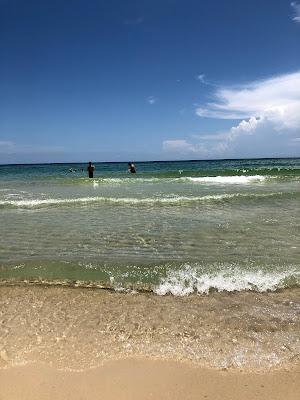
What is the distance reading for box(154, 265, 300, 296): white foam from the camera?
19.8 feet

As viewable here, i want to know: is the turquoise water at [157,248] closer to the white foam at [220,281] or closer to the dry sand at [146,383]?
the white foam at [220,281]

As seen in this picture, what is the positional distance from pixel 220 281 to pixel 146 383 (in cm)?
293

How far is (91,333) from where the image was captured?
4.64 m

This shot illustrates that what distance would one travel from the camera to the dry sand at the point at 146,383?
3.49 metres

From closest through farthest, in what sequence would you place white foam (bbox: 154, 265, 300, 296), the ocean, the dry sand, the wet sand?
1. the dry sand
2. the wet sand
3. the ocean
4. white foam (bbox: 154, 265, 300, 296)

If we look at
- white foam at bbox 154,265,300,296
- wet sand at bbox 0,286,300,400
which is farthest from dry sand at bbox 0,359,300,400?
white foam at bbox 154,265,300,296

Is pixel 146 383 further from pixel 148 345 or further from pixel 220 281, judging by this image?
pixel 220 281

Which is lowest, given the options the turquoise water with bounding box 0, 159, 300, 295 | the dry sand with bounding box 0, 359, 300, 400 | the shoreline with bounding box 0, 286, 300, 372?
the dry sand with bounding box 0, 359, 300, 400

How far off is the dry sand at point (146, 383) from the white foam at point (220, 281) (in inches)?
80.6

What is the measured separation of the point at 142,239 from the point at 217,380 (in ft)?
18.8

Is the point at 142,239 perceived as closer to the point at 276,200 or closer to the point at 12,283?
the point at 12,283

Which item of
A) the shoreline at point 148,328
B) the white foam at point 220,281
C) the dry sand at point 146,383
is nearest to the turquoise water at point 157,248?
the white foam at point 220,281

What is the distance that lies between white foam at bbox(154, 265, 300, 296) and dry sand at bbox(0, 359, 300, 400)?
2.05 meters

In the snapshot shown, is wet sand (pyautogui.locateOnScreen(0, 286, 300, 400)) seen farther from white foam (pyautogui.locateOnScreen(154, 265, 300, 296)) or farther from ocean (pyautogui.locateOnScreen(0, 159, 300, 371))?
white foam (pyautogui.locateOnScreen(154, 265, 300, 296))
